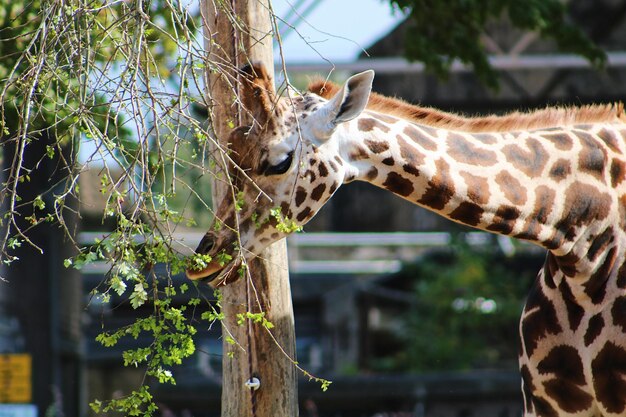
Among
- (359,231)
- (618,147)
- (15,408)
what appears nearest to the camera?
(618,147)

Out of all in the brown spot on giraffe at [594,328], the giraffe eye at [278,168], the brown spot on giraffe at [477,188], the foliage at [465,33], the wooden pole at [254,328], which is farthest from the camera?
the foliage at [465,33]

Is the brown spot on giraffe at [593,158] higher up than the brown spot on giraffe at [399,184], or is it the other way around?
the brown spot on giraffe at [593,158]

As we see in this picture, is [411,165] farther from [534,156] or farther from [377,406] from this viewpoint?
[377,406]

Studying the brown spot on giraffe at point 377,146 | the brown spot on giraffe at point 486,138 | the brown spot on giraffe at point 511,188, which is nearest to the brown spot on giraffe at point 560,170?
the brown spot on giraffe at point 511,188

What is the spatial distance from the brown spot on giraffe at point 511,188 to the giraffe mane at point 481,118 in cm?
32

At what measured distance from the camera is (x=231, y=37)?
15.9 ft

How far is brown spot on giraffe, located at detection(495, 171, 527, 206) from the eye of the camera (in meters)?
4.35

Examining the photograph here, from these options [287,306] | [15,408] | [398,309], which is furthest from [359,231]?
[287,306]

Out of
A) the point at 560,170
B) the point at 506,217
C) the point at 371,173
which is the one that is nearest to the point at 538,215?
the point at 506,217

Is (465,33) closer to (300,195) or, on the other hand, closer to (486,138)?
(486,138)

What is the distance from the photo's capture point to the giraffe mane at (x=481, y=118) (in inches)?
181

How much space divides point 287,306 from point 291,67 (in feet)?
18.5

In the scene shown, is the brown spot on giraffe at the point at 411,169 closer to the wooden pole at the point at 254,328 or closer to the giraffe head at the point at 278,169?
the giraffe head at the point at 278,169

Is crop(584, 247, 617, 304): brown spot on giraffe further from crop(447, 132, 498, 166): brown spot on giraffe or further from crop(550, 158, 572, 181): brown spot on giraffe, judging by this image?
crop(447, 132, 498, 166): brown spot on giraffe
